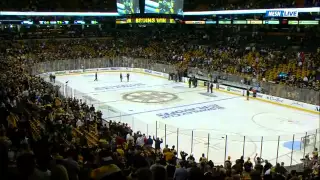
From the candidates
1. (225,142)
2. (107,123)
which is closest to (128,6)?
(107,123)

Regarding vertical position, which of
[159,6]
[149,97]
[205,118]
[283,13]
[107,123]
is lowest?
[205,118]

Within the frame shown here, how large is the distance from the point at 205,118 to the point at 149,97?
24.2ft

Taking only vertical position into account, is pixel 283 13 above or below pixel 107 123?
above

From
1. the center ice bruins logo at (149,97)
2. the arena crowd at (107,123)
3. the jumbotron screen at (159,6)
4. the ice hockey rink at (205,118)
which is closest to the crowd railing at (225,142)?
the ice hockey rink at (205,118)

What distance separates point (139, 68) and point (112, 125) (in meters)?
27.7

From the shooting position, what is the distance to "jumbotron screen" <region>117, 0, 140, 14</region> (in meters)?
41.2

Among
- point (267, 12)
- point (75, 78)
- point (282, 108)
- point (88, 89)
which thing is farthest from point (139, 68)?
point (282, 108)

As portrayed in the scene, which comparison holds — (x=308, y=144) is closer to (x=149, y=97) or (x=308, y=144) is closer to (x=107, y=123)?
(x=107, y=123)

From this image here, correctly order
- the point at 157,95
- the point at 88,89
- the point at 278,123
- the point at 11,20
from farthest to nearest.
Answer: the point at 11,20 → the point at 88,89 → the point at 157,95 → the point at 278,123

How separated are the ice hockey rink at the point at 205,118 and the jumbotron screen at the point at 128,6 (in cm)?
1129

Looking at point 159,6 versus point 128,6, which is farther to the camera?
point 128,6

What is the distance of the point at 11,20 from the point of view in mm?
49594

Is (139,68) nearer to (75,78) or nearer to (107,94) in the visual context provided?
(75,78)

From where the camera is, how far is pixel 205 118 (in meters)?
21.0
